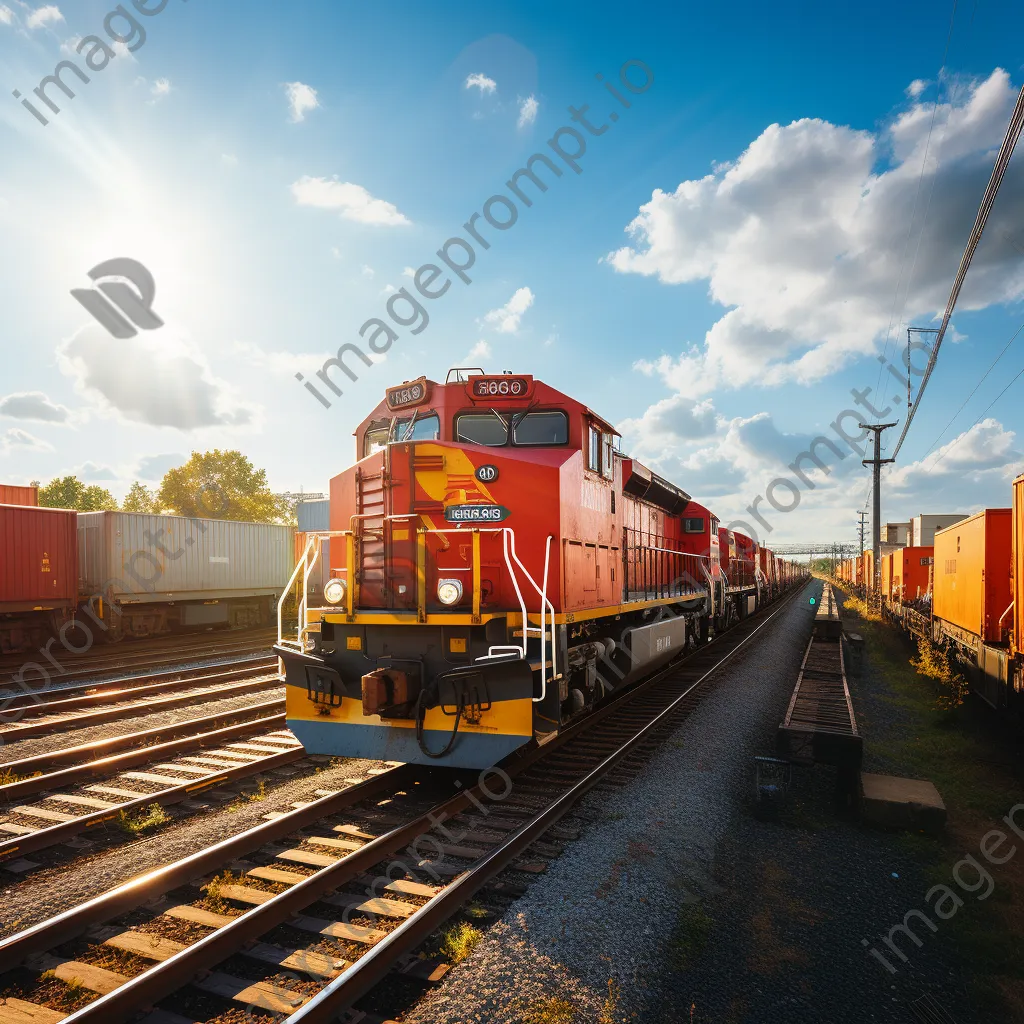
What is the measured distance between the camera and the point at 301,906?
3.91 m

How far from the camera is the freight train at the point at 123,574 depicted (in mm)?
15000

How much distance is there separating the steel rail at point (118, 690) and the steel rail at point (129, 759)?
285 cm

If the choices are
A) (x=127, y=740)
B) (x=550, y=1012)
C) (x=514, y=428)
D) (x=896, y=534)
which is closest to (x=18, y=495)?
(x=127, y=740)

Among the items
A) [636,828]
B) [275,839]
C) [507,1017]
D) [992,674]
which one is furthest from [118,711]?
[992,674]

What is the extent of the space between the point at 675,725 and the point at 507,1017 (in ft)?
18.5

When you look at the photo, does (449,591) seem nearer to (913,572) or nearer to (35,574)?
(35,574)

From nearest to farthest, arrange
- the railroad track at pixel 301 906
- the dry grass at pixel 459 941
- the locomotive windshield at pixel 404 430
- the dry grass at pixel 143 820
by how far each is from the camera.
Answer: the railroad track at pixel 301 906 → the dry grass at pixel 459 941 → the dry grass at pixel 143 820 → the locomotive windshield at pixel 404 430

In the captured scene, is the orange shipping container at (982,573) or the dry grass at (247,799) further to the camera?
the orange shipping container at (982,573)

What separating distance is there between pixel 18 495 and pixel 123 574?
471 cm

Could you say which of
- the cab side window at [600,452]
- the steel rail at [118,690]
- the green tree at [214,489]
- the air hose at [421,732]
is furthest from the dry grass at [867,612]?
the green tree at [214,489]

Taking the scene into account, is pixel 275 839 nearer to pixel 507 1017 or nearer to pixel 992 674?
pixel 507 1017

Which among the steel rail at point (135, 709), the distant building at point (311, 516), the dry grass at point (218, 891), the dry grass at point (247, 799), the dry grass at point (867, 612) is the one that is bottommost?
the dry grass at point (867, 612)

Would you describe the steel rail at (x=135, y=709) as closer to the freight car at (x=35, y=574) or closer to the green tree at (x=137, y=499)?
the freight car at (x=35, y=574)

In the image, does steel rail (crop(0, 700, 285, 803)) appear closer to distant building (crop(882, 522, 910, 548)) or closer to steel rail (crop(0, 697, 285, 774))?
steel rail (crop(0, 697, 285, 774))
